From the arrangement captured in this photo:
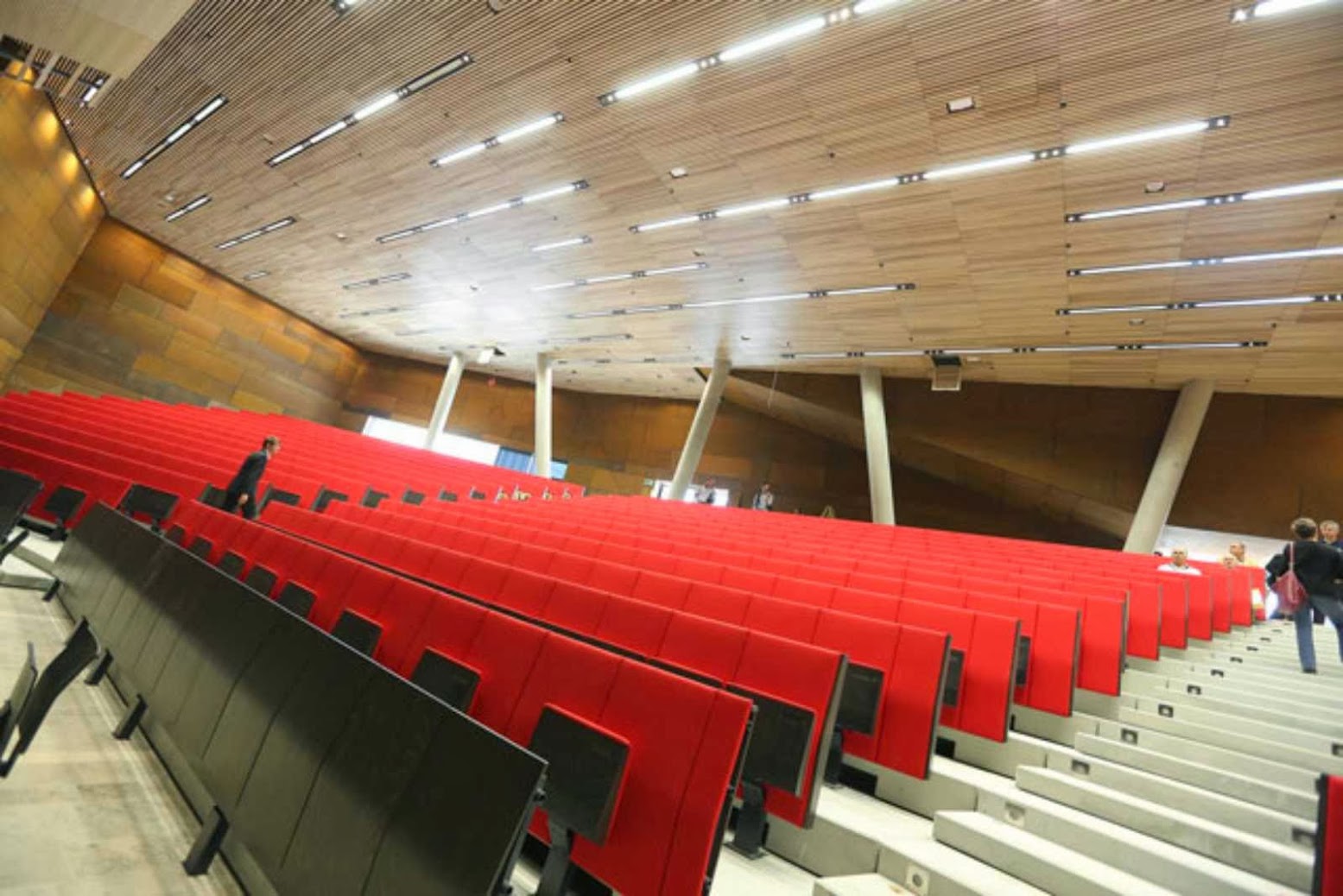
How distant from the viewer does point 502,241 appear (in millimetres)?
8047

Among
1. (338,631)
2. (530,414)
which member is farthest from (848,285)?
(530,414)

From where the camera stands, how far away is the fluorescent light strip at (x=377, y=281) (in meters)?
10.2

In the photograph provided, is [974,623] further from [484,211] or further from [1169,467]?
[1169,467]

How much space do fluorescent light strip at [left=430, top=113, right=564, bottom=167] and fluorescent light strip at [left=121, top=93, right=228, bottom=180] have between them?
7.81 ft

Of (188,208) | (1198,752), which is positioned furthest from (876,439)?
(188,208)

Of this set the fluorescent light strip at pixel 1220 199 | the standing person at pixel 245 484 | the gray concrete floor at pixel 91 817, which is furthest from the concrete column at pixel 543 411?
the gray concrete floor at pixel 91 817

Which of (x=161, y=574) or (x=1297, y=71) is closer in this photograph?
(x=161, y=574)

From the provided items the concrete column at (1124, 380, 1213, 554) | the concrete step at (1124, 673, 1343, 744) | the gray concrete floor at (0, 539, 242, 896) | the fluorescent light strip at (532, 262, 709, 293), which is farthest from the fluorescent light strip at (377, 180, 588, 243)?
the concrete column at (1124, 380, 1213, 554)

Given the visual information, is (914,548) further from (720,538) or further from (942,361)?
(942,361)

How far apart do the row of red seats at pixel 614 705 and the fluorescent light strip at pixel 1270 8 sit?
467cm

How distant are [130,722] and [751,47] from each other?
512cm

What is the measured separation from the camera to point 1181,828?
5.09ft

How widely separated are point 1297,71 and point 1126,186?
1.15 m

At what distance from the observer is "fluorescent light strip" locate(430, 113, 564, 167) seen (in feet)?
18.2
